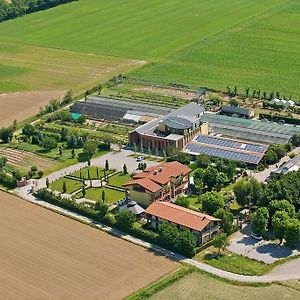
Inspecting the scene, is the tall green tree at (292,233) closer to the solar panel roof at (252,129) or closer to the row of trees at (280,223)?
the row of trees at (280,223)

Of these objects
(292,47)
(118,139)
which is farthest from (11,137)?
(292,47)

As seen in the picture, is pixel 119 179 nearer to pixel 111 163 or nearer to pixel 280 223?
pixel 111 163

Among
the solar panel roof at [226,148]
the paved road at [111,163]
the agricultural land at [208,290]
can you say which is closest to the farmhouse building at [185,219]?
the agricultural land at [208,290]

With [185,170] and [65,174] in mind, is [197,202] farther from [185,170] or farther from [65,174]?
[65,174]

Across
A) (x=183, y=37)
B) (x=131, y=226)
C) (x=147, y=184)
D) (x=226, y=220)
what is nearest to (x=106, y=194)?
(x=147, y=184)

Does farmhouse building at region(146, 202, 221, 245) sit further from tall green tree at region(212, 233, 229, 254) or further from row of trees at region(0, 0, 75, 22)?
row of trees at region(0, 0, 75, 22)

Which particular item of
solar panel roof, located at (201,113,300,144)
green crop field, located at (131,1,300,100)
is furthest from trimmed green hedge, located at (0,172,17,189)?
green crop field, located at (131,1,300,100)
